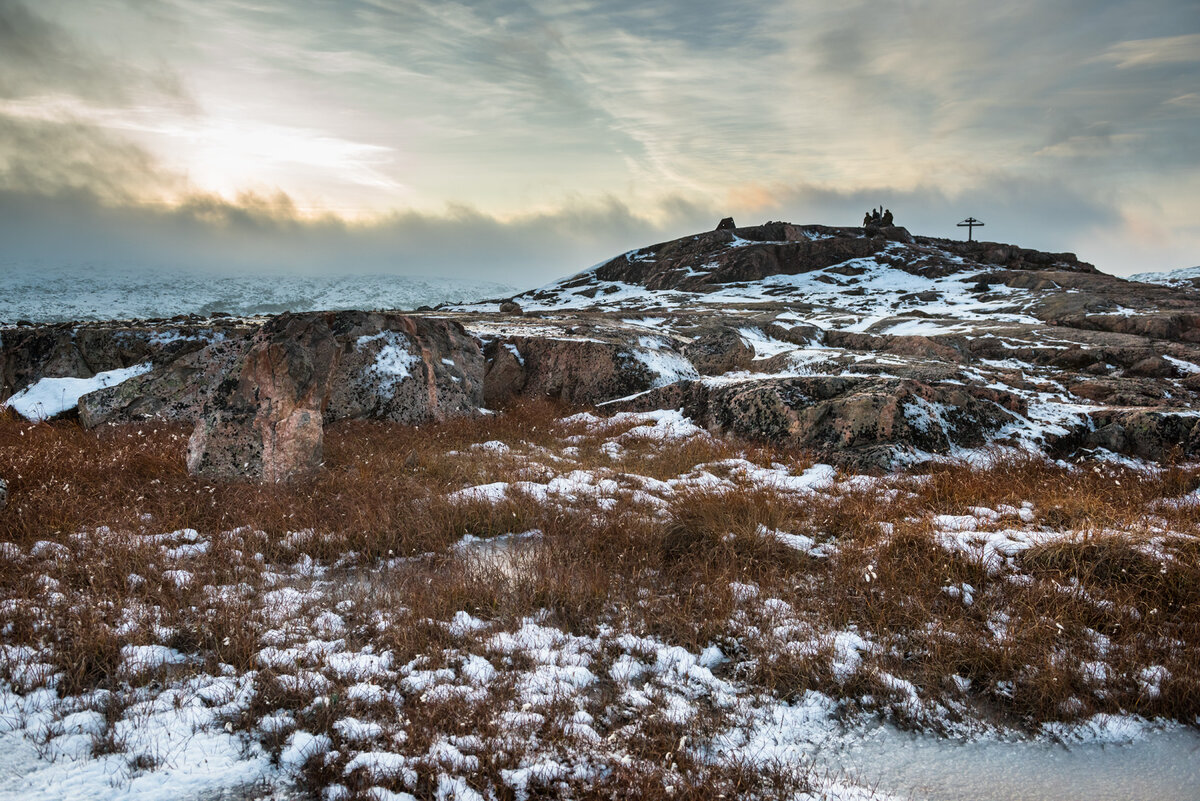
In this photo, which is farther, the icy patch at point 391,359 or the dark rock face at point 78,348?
the dark rock face at point 78,348

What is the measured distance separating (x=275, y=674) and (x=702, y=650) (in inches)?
114

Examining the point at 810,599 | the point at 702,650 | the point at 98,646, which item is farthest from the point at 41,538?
the point at 810,599

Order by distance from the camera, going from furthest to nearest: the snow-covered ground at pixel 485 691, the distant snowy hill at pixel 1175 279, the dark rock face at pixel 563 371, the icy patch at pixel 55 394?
the distant snowy hill at pixel 1175 279 < the dark rock face at pixel 563 371 < the icy patch at pixel 55 394 < the snow-covered ground at pixel 485 691

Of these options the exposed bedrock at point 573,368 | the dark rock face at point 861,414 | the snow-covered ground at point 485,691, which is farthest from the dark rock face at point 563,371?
the snow-covered ground at point 485,691

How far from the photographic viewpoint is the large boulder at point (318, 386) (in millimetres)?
8008

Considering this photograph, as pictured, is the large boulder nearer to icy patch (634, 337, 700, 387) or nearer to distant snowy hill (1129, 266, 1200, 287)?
icy patch (634, 337, 700, 387)

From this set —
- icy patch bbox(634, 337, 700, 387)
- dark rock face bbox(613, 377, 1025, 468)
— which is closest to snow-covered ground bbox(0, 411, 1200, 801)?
dark rock face bbox(613, 377, 1025, 468)

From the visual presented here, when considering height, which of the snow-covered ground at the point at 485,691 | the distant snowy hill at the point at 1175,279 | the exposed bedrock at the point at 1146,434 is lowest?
the snow-covered ground at the point at 485,691

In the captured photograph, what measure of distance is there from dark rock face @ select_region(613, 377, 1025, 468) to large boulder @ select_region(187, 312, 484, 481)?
640cm

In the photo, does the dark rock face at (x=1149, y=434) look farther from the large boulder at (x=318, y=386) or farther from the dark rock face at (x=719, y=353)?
the large boulder at (x=318, y=386)

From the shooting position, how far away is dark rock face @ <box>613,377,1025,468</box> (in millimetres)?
9555

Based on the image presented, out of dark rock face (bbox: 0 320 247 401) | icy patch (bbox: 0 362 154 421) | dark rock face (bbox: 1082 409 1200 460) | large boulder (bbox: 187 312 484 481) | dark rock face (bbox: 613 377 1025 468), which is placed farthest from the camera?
dark rock face (bbox: 0 320 247 401)

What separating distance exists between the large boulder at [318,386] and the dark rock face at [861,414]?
640cm

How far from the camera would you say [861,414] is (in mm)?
9812
